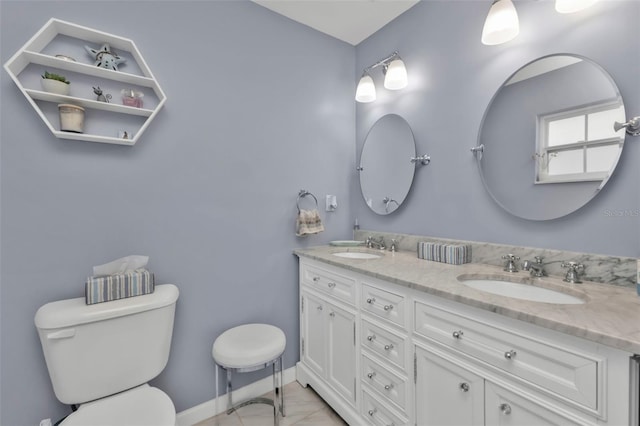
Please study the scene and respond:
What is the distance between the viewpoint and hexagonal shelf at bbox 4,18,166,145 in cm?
119

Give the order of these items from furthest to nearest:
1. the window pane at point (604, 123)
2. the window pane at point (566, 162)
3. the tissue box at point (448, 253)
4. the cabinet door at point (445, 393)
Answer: the tissue box at point (448, 253) < the window pane at point (566, 162) < the window pane at point (604, 123) < the cabinet door at point (445, 393)

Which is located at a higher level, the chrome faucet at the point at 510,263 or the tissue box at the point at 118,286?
the chrome faucet at the point at 510,263

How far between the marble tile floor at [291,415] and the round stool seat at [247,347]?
49cm

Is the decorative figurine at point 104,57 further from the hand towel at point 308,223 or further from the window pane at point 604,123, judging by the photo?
the window pane at point 604,123

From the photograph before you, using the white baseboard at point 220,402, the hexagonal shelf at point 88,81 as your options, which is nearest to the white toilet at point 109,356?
the white baseboard at point 220,402

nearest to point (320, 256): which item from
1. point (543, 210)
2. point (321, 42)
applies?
point (543, 210)

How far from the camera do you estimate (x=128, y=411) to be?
104 centimetres

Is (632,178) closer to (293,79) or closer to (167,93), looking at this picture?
(293,79)

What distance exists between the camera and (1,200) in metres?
1.16

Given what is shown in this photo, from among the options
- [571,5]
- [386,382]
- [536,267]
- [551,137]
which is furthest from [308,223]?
[571,5]

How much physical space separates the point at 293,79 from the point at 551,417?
2.12m

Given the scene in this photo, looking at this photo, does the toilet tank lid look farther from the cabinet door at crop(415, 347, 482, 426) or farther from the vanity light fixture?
the vanity light fixture

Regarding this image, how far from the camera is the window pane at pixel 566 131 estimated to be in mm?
1158

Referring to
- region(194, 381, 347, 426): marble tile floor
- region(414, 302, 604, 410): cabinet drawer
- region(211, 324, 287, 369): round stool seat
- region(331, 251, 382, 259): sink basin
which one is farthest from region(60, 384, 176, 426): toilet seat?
region(331, 251, 382, 259): sink basin
